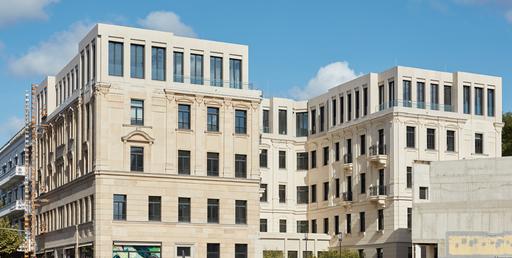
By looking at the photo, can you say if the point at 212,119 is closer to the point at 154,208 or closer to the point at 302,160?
the point at 154,208

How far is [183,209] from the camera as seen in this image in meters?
74.6

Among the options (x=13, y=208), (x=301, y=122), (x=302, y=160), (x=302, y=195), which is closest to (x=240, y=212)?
(x=302, y=195)

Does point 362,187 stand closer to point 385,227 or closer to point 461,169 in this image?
point 385,227

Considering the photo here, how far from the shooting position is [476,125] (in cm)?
8806

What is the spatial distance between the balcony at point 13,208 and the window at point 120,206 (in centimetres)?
2630

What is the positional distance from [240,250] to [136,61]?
17.3 metres

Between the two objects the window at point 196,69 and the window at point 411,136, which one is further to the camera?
the window at point 411,136

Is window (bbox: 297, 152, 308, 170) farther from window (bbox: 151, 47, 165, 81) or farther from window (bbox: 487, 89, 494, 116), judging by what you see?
window (bbox: 151, 47, 165, 81)

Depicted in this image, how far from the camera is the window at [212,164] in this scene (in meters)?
76.1

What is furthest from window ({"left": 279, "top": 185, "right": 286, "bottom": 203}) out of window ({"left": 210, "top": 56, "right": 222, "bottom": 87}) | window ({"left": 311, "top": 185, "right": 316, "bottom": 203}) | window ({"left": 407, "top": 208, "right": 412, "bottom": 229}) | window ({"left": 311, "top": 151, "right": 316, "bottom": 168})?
window ({"left": 210, "top": 56, "right": 222, "bottom": 87})

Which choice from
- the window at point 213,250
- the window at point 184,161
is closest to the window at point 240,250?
the window at point 213,250

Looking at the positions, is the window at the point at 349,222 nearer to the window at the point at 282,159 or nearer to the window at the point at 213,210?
the window at the point at 282,159

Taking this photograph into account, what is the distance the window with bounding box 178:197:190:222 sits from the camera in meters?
74.4

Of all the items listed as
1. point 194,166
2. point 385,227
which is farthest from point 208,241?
point 385,227
